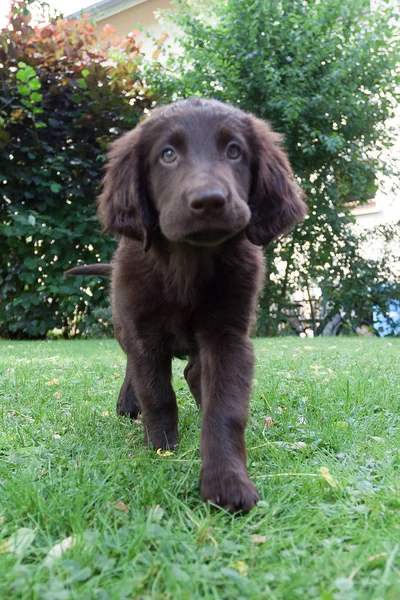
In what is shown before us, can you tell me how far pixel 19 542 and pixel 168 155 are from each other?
1346mm

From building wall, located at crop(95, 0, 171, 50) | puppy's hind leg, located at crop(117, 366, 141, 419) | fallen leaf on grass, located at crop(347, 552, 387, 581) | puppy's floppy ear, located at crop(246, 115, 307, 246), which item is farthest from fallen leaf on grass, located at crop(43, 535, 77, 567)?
building wall, located at crop(95, 0, 171, 50)

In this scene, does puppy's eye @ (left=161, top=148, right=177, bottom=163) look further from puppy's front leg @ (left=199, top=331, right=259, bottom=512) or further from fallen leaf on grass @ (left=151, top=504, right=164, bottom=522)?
fallen leaf on grass @ (left=151, top=504, right=164, bottom=522)

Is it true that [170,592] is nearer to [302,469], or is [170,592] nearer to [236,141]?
[302,469]

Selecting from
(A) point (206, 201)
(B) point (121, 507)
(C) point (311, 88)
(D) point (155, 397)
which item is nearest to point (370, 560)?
(B) point (121, 507)

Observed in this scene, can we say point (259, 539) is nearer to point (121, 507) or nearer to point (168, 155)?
point (121, 507)

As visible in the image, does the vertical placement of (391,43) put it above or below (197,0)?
below

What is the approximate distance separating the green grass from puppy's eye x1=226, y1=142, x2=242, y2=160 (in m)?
1.05

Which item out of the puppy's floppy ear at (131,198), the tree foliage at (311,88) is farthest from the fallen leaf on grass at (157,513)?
the tree foliage at (311,88)

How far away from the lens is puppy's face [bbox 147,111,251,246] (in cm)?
168

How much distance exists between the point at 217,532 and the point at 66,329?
721 cm

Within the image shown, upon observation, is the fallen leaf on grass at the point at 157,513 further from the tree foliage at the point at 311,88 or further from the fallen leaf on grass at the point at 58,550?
the tree foliage at the point at 311,88

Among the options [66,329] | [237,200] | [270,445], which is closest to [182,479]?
[270,445]

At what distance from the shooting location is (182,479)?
63.8 inches

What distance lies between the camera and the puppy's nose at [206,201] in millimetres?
1624
